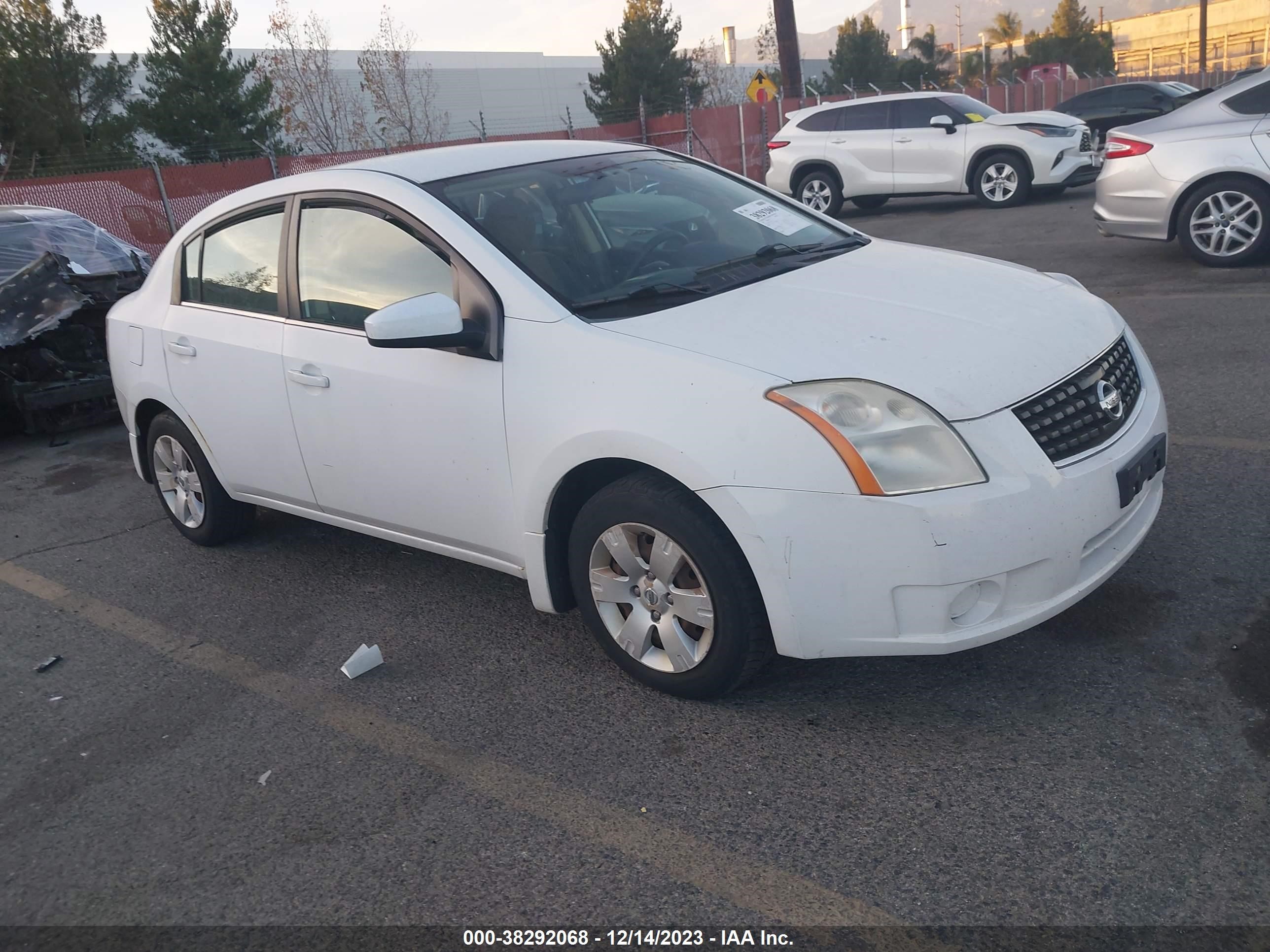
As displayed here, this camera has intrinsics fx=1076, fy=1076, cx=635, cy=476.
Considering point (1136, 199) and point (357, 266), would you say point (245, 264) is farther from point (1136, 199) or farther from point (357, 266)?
point (1136, 199)

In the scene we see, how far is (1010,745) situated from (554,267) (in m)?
2.01

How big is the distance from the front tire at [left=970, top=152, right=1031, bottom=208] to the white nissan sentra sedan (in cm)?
1104

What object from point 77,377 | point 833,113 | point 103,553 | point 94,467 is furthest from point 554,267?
point 833,113

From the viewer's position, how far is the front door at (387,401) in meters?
3.52

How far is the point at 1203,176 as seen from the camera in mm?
8211

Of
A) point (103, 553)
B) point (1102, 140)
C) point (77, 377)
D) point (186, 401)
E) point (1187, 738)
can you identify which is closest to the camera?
point (1187, 738)

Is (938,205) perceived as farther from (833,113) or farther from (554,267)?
(554,267)

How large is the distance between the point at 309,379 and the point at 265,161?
45.0 feet

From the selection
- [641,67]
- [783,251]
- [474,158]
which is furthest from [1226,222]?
[641,67]

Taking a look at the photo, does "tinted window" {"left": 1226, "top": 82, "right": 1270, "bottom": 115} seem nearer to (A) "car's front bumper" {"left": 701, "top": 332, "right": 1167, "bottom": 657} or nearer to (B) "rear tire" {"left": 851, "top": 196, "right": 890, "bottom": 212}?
(A) "car's front bumper" {"left": 701, "top": 332, "right": 1167, "bottom": 657}

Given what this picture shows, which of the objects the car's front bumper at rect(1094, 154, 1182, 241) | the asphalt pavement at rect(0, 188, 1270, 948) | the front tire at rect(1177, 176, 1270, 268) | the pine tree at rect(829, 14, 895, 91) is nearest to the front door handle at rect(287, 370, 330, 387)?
the asphalt pavement at rect(0, 188, 1270, 948)

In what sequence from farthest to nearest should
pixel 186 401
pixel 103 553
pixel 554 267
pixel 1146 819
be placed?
pixel 103 553, pixel 186 401, pixel 554 267, pixel 1146 819

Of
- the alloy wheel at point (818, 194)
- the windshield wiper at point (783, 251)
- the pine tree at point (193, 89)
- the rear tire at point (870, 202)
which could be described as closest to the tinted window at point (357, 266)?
the windshield wiper at point (783, 251)

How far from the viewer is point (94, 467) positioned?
686 centimetres
